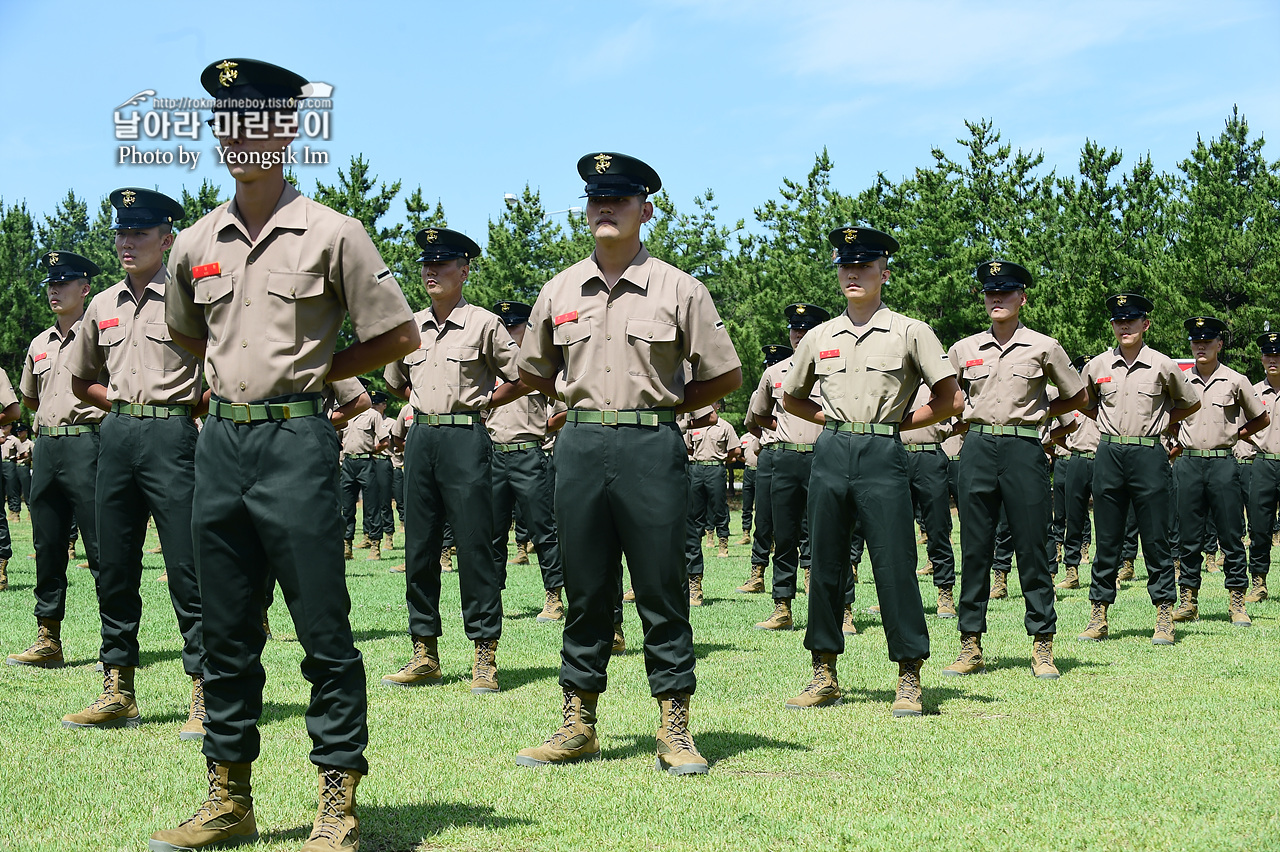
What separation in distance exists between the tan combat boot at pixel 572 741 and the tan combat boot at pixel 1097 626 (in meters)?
6.07

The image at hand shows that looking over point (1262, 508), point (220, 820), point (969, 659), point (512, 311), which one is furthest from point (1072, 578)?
point (220, 820)

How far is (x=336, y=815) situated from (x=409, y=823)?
→ 51cm

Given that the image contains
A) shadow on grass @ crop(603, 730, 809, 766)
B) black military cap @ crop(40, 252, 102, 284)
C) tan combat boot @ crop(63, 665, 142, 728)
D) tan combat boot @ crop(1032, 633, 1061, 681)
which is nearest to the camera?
shadow on grass @ crop(603, 730, 809, 766)

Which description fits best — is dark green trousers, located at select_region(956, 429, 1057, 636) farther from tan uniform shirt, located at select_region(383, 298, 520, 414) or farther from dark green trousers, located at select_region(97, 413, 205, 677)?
dark green trousers, located at select_region(97, 413, 205, 677)

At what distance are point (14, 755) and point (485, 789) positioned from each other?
253cm

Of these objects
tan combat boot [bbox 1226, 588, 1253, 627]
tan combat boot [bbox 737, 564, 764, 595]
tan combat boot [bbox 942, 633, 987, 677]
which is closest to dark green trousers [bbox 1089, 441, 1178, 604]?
tan combat boot [bbox 1226, 588, 1253, 627]

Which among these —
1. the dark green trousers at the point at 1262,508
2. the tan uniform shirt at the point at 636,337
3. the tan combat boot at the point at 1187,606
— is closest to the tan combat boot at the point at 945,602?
the tan combat boot at the point at 1187,606

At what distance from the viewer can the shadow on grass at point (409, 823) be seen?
449cm

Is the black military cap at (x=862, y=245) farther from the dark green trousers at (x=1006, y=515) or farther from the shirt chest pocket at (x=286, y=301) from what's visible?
the shirt chest pocket at (x=286, y=301)

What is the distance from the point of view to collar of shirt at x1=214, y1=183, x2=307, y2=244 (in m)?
4.48

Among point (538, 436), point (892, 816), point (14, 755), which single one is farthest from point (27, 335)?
point (892, 816)

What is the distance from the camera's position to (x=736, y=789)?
→ 5.24 metres

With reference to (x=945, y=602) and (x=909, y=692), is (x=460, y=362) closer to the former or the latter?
(x=909, y=692)

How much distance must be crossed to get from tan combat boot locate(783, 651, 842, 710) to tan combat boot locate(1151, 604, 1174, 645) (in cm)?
413
